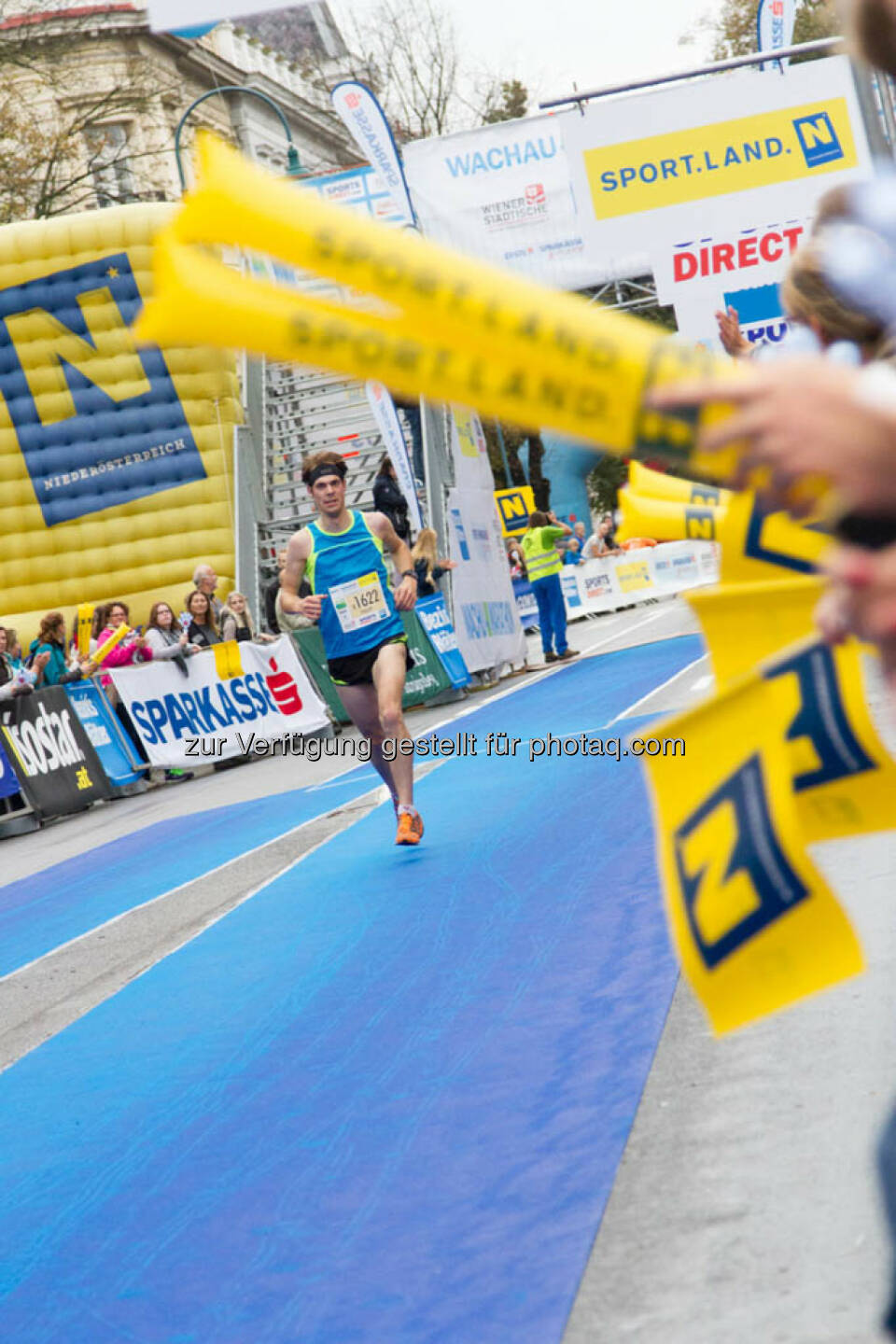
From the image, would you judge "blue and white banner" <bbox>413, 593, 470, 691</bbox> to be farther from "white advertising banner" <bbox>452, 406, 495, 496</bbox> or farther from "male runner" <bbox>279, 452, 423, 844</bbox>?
"male runner" <bbox>279, 452, 423, 844</bbox>

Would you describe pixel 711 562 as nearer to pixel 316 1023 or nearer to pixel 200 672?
pixel 200 672

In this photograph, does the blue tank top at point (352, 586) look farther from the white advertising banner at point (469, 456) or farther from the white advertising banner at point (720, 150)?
the white advertising banner at point (720, 150)

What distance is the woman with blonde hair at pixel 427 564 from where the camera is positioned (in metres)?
18.1

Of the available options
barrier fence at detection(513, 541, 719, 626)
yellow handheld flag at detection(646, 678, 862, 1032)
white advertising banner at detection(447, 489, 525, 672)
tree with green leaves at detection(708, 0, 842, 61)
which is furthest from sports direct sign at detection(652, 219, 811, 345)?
→ tree with green leaves at detection(708, 0, 842, 61)

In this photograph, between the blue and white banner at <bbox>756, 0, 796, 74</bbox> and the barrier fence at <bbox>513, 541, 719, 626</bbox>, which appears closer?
the blue and white banner at <bbox>756, 0, 796, 74</bbox>

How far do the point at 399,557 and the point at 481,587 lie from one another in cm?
1179

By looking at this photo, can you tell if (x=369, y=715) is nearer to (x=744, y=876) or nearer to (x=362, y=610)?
(x=362, y=610)

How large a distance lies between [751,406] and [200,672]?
16.2 metres

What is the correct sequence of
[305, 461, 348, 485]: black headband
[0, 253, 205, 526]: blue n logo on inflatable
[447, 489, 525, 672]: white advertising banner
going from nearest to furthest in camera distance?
1. [305, 461, 348, 485]: black headband
2. [447, 489, 525, 672]: white advertising banner
3. [0, 253, 205, 526]: blue n logo on inflatable

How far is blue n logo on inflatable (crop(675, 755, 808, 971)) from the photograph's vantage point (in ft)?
7.10

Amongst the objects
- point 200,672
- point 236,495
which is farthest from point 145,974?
point 236,495

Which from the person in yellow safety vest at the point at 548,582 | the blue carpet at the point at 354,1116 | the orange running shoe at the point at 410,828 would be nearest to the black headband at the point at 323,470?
the orange running shoe at the point at 410,828

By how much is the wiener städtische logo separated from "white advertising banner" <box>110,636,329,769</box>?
709 cm

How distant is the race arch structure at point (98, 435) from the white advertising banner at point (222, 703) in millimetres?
5428
